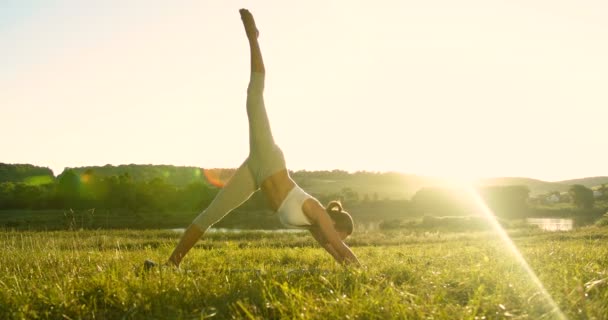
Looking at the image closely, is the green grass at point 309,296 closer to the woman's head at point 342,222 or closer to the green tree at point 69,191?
the woman's head at point 342,222

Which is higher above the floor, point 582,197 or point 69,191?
point 69,191

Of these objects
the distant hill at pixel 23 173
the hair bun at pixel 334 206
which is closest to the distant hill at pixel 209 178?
the distant hill at pixel 23 173

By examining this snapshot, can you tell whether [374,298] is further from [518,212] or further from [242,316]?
[518,212]

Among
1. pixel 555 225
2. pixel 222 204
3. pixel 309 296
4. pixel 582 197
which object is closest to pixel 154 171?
pixel 555 225

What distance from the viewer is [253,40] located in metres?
7.40

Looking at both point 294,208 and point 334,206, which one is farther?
point 334,206

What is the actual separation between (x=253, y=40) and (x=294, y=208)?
2.64 metres

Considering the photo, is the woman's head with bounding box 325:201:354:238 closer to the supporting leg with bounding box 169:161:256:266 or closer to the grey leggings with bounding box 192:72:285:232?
the grey leggings with bounding box 192:72:285:232

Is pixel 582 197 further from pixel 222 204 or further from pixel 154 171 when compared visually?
pixel 222 204

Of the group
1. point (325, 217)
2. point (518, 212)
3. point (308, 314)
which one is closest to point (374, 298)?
point (308, 314)

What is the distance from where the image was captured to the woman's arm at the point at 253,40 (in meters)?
7.25

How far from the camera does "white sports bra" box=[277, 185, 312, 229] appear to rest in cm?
679

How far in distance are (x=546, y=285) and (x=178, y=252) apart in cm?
489

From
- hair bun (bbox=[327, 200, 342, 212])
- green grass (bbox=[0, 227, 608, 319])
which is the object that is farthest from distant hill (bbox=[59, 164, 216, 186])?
green grass (bbox=[0, 227, 608, 319])
